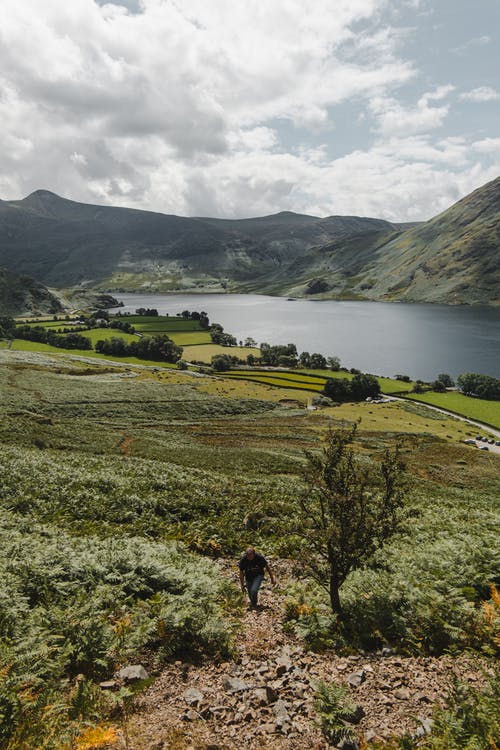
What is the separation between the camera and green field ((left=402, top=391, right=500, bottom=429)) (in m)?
103

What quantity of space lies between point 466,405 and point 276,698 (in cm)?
12217

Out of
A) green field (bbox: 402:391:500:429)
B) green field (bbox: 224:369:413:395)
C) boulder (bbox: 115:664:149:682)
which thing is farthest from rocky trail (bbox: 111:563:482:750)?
green field (bbox: 224:369:413:395)

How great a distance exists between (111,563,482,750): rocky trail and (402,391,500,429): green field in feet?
331

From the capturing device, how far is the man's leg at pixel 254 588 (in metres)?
14.6

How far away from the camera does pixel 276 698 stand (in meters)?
9.56

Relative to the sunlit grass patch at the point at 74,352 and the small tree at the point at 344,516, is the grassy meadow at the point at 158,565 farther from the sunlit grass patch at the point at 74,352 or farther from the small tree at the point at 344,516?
the sunlit grass patch at the point at 74,352

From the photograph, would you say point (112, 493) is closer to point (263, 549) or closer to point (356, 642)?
point (263, 549)

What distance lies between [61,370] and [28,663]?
108 metres

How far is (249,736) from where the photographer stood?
839cm

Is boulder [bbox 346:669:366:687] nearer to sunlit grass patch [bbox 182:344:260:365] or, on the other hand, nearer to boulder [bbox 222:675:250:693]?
boulder [bbox 222:675:250:693]

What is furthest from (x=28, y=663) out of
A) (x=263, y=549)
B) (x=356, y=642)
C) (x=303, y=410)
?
(x=303, y=410)

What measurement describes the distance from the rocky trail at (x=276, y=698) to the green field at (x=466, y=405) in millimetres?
101000

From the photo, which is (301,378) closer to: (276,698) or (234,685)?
(234,685)

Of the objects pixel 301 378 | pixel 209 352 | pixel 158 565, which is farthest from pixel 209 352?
pixel 158 565
